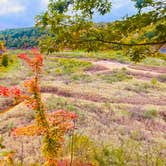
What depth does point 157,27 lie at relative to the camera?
885cm

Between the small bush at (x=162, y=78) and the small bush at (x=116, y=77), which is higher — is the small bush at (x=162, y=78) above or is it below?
below

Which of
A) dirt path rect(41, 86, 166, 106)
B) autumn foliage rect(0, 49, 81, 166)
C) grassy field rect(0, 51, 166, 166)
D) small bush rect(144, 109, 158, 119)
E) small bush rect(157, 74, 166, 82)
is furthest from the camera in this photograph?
small bush rect(157, 74, 166, 82)

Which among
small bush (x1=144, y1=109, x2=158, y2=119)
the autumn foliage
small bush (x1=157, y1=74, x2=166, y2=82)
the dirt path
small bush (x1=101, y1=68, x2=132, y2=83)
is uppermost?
the autumn foliage

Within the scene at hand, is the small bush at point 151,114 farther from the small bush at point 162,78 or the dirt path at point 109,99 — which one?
the small bush at point 162,78

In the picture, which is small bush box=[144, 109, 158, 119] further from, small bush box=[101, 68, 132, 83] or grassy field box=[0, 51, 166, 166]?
small bush box=[101, 68, 132, 83]

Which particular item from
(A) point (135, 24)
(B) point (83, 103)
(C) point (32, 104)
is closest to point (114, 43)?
(A) point (135, 24)

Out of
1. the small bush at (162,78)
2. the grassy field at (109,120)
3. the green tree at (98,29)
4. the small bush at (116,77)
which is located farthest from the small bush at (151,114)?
the small bush at (162,78)

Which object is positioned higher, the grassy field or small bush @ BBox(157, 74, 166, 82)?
the grassy field

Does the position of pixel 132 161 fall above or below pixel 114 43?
below

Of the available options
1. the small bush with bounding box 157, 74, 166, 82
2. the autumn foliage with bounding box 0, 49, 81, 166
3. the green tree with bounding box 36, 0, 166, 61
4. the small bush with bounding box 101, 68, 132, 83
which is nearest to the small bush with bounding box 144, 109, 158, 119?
the green tree with bounding box 36, 0, 166, 61

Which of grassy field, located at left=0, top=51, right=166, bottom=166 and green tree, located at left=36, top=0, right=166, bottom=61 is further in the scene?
grassy field, located at left=0, top=51, right=166, bottom=166

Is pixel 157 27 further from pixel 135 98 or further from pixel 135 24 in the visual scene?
pixel 135 98

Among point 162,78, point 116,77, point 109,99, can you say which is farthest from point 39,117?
point 162,78

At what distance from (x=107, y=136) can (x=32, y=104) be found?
8726 millimetres
